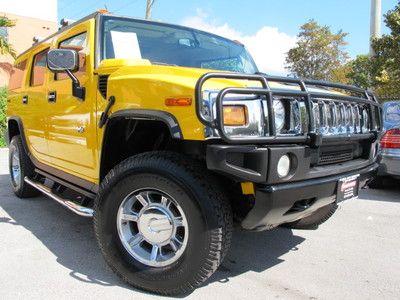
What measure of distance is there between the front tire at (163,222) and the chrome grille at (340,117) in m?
0.87

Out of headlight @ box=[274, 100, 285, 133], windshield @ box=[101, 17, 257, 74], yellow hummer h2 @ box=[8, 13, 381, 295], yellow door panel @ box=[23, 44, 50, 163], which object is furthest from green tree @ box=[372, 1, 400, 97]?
headlight @ box=[274, 100, 285, 133]

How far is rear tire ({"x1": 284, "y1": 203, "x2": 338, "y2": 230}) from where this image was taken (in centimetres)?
414

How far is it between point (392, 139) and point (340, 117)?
3.39 metres

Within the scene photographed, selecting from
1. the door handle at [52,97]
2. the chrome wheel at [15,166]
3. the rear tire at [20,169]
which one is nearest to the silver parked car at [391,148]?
the door handle at [52,97]

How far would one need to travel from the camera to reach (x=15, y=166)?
20.5 feet

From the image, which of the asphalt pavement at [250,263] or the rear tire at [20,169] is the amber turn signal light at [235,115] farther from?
the rear tire at [20,169]

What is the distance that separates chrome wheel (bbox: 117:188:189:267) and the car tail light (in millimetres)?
4308

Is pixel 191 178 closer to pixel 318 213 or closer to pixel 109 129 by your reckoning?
pixel 109 129

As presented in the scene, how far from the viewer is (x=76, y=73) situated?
155 inches

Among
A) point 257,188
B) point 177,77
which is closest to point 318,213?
point 257,188

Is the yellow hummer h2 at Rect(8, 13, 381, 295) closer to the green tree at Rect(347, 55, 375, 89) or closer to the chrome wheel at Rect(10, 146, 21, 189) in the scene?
the chrome wheel at Rect(10, 146, 21, 189)

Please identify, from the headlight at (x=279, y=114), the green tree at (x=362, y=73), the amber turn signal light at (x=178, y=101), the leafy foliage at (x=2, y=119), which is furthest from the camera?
the green tree at (x=362, y=73)

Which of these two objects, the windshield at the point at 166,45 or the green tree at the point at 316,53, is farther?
the green tree at the point at 316,53

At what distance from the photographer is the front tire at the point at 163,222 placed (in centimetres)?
280
